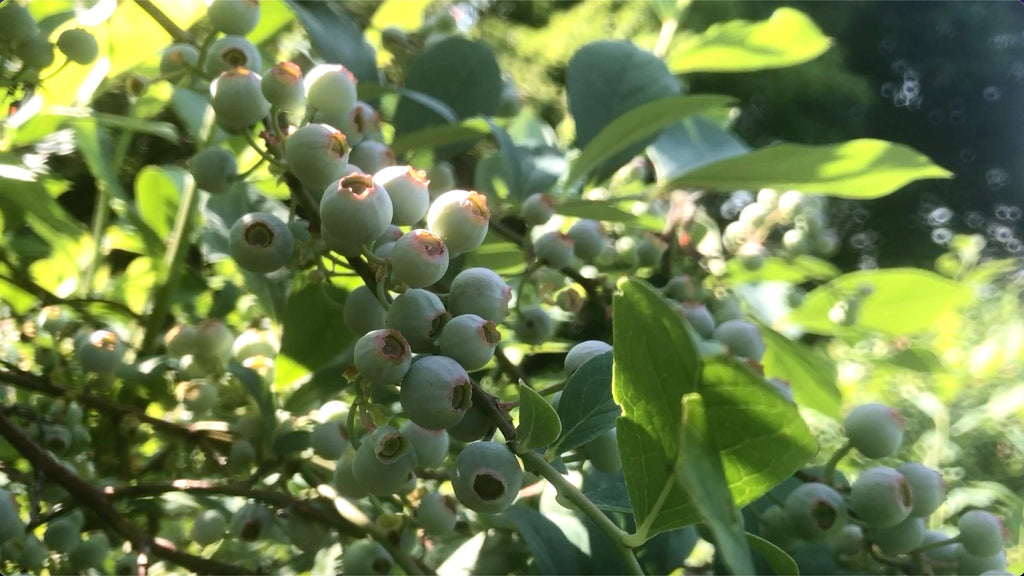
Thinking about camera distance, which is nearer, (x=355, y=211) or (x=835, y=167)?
(x=355, y=211)

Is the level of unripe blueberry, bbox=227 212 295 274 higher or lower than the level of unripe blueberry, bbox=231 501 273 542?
higher

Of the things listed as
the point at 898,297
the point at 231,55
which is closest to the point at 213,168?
the point at 231,55

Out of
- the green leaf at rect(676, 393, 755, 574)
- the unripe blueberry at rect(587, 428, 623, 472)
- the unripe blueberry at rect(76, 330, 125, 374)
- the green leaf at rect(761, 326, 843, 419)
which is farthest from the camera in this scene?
the green leaf at rect(761, 326, 843, 419)

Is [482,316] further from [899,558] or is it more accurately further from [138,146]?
A: [138,146]

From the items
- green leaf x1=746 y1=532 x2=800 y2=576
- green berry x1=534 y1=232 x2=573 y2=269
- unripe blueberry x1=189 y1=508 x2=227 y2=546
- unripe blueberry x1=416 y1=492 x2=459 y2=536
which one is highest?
green leaf x1=746 y1=532 x2=800 y2=576

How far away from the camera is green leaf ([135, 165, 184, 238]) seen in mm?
529

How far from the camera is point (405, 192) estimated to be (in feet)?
0.91

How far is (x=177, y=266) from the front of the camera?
47 cm

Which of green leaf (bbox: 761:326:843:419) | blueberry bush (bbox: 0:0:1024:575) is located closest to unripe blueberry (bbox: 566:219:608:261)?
blueberry bush (bbox: 0:0:1024:575)

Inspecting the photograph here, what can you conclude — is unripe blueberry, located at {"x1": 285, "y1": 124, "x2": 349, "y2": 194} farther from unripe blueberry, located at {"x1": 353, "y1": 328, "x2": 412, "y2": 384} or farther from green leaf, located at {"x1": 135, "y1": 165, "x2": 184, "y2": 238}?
green leaf, located at {"x1": 135, "y1": 165, "x2": 184, "y2": 238}

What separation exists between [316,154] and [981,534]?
0.32 m

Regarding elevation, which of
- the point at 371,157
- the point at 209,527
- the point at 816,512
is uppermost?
the point at 371,157

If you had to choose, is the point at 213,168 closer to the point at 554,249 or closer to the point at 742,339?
the point at 554,249

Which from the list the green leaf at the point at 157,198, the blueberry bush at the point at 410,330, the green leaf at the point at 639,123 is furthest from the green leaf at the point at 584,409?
the green leaf at the point at 157,198
